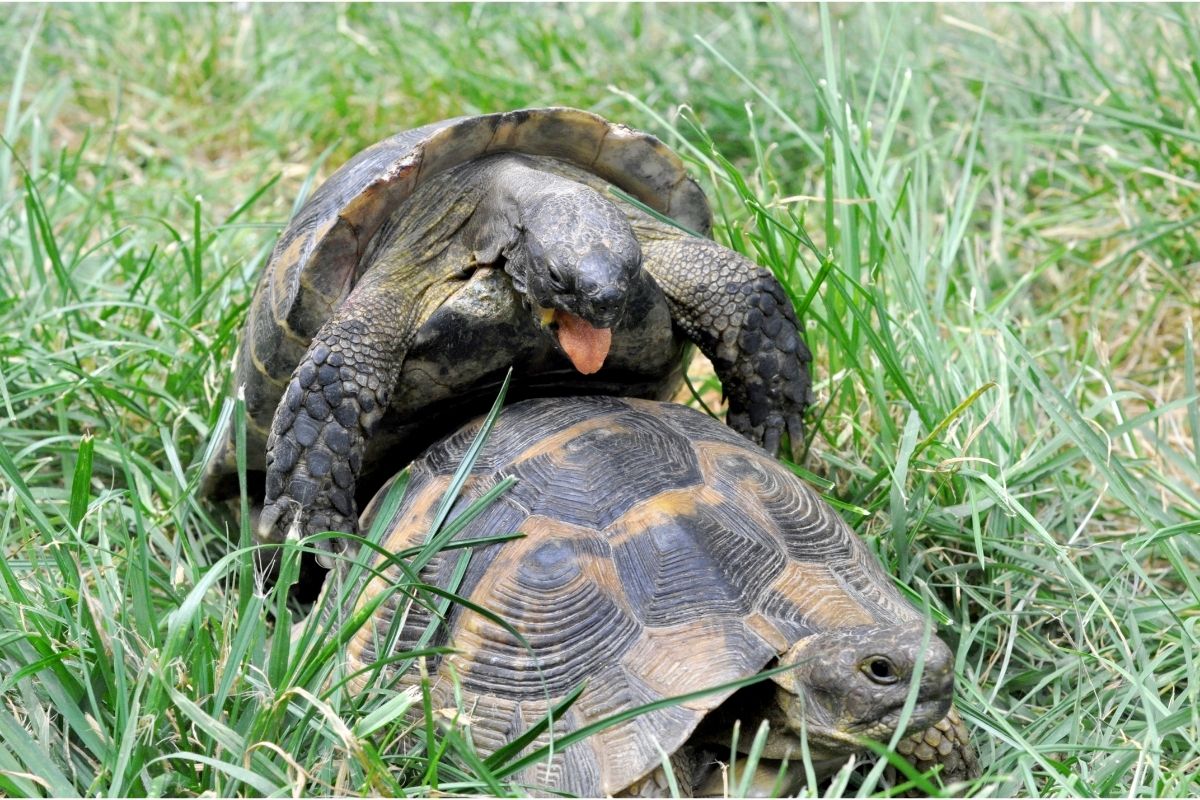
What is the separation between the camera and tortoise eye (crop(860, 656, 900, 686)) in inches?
88.0

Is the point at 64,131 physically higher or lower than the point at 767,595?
higher

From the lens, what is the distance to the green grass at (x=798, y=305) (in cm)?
231

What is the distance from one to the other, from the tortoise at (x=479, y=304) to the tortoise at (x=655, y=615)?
0.22 meters

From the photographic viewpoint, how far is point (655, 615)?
95.3 inches

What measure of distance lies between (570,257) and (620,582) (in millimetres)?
685

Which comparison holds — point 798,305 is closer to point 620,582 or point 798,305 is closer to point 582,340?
point 582,340

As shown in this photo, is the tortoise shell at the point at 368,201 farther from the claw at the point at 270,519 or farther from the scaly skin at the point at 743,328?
the claw at the point at 270,519

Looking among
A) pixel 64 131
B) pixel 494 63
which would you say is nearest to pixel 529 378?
pixel 494 63

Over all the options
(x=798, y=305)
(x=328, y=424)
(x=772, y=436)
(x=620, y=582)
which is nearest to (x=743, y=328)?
(x=772, y=436)

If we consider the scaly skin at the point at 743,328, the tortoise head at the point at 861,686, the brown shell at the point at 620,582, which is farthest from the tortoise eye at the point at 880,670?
the scaly skin at the point at 743,328

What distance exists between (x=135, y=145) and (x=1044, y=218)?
153 inches

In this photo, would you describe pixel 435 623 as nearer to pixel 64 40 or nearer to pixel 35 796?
pixel 35 796

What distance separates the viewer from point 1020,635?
301 cm

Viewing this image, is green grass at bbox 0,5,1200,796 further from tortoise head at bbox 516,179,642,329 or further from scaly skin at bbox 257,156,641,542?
tortoise head at bbox 516,179,642,329
